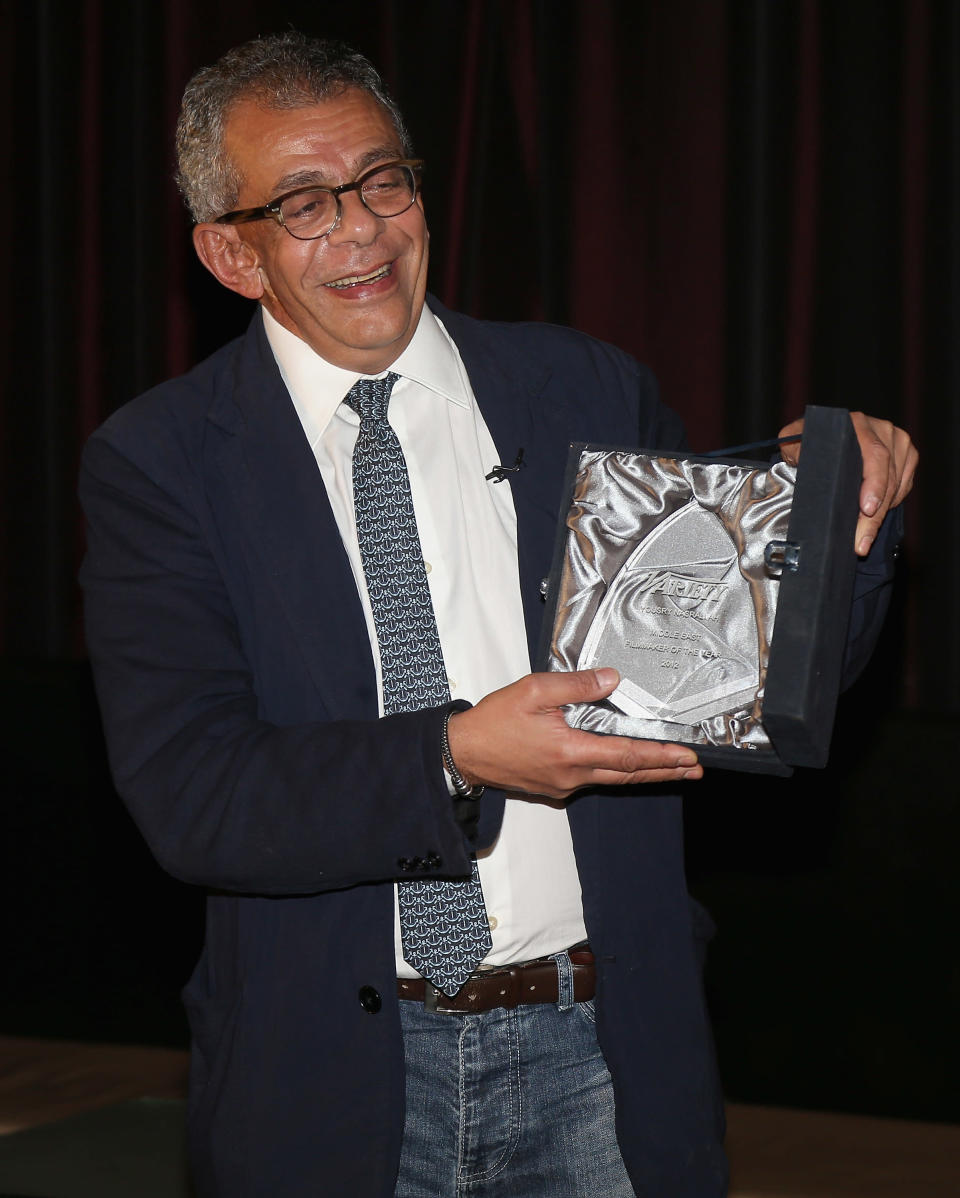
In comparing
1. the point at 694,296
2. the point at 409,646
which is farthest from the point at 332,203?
the point at 694,296

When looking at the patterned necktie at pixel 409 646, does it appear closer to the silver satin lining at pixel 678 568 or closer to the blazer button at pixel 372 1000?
the blazer button at pixel 372 1000

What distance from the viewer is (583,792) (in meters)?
1.62

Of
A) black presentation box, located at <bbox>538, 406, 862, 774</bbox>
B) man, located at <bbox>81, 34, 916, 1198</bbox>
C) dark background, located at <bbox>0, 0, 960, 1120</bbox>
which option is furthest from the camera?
dark background, located at <bbox>0, 0, 960, 1120</bbox>

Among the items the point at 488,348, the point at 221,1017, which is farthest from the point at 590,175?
the point at 221,1017

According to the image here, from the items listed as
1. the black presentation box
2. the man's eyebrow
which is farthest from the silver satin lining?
the man's eyebrow

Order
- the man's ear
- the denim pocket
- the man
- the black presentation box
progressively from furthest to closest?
the man's ear, the denim pocket, the man, the black presentation box

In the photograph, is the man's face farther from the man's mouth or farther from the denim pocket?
the denim pocket

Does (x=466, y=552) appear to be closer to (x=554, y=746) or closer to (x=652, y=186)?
(x=554, y=746)

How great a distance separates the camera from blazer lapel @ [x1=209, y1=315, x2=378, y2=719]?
1573 millimetres

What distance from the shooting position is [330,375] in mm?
1712

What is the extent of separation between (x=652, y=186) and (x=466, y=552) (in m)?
1.55

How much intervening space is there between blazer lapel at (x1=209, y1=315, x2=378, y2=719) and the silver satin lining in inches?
10.3

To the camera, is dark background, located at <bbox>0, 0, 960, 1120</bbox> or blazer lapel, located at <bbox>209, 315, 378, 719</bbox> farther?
dark background, located at <bbox>0, 0, 960, 1120</bbox>

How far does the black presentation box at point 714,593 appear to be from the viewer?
1.29m
